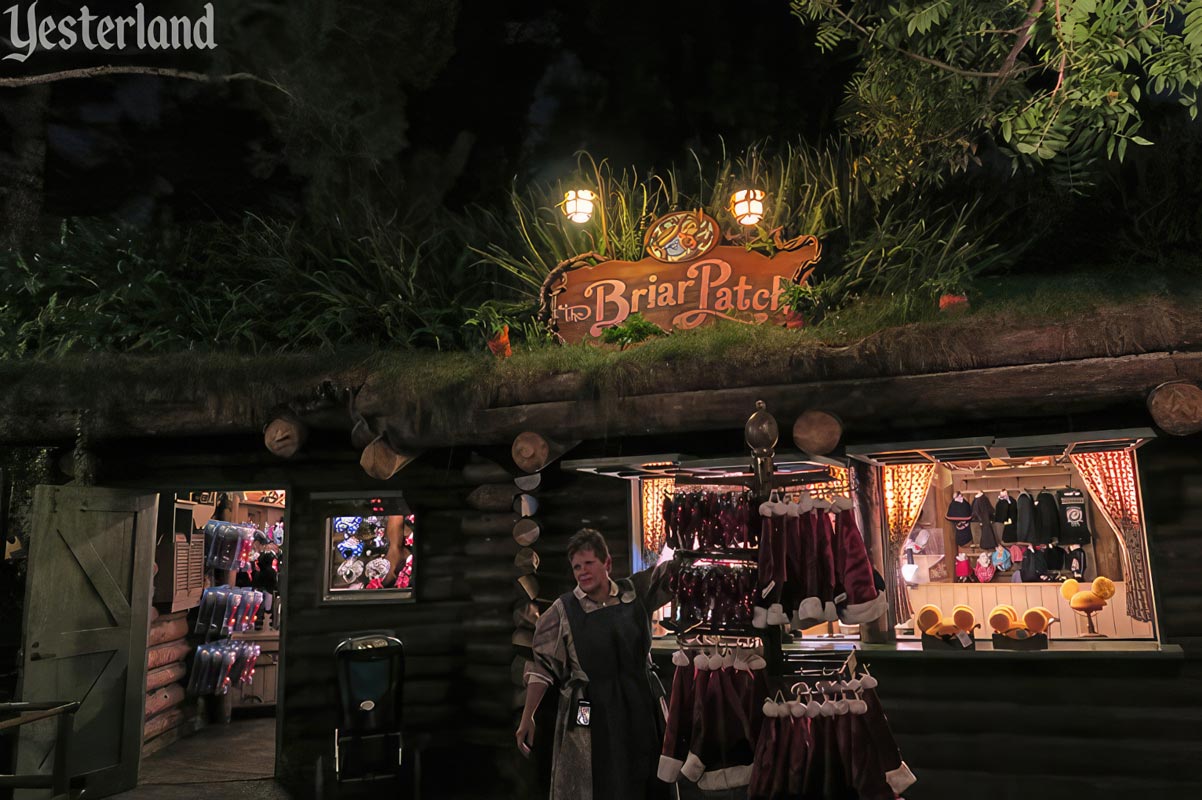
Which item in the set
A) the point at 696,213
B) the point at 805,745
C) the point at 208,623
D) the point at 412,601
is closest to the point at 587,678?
the point at 805,745

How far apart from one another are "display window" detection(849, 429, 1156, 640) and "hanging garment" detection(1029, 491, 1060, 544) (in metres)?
0.01

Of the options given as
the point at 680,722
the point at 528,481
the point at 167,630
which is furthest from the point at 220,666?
the point at 680,722

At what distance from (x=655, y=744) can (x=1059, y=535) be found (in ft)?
19.7

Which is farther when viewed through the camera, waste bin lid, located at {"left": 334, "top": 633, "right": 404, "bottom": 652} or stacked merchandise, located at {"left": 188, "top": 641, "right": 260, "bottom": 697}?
stacked merchandise, located at {"left": 188, "top": 641, "right": 260, "bottom": 697}

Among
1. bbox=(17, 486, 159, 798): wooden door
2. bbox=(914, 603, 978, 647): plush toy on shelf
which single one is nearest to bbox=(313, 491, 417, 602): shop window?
bbox=(17, 486, 159, 798): wooden door

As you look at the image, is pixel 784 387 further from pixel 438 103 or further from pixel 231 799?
pixel 438 103

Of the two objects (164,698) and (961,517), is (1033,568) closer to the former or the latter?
(961,517)

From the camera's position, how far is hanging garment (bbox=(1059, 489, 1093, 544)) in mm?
8930

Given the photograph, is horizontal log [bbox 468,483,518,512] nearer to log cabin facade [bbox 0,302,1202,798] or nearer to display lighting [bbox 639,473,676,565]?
log cabin facade [bbox 0,302,1202,798]

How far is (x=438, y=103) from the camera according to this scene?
17.3m

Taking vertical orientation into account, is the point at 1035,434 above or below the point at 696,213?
below

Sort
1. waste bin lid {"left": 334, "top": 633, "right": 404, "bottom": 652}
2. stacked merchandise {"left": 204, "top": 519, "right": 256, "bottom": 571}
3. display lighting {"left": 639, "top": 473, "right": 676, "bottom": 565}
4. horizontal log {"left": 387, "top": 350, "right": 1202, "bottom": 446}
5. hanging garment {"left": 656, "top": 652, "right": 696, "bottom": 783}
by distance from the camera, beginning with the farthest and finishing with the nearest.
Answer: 1. stacked merchandise {"left": 204, "top": 519, "right": 256, "bottom": 571}
2. display lighting {"left": 639, "top": 473, "right": 676, "bottom": 565}
3. waste bin lid {"left": 334, "top": 633, "right": 404, "bottom": 652}
4. horizontal log {"left": 387, "top": 350, "right": 1202, "bottom": 446}
5. hanging garment {"left": 656, "top": 652, "right": 696, "bottom": 783}

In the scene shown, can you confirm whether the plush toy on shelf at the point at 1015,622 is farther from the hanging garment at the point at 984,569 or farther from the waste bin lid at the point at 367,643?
the waste bin lid at the point at 367,643

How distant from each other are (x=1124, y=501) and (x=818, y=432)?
2.64 metres
